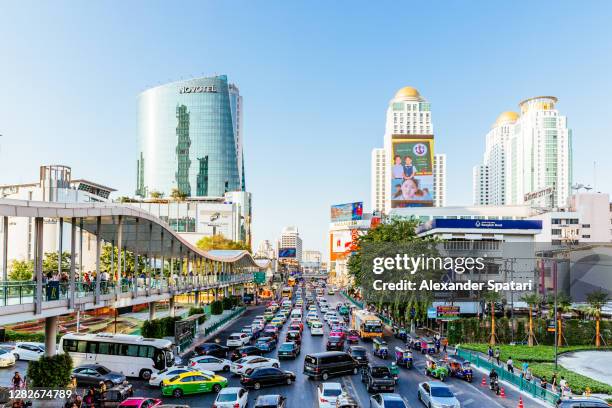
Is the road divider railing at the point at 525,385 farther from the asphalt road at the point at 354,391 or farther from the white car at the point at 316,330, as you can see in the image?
the white car at the point at 316,330

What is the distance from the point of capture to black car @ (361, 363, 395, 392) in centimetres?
3219

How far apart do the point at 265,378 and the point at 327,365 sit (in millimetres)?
4656

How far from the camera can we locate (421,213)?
14550 centimetres

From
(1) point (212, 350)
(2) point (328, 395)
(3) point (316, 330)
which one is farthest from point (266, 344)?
(2) point (328, 395)

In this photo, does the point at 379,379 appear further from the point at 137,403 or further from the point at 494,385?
the point at 137,403

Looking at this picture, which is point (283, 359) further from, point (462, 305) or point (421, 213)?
point (421, 213)

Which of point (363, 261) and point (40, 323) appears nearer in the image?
point (40, 323)

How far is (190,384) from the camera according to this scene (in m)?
31.4

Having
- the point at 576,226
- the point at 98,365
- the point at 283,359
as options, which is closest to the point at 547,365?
the point at 283,359

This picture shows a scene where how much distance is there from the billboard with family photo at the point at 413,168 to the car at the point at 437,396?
5838 inches

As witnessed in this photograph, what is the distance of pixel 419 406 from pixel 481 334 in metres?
34.6

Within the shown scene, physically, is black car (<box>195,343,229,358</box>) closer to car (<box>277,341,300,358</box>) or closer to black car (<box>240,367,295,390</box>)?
car (<box>277,341,300,358</box>)

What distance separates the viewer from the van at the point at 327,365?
35.5m

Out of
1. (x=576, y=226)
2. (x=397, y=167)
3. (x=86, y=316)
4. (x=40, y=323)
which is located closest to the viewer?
(x=40, y=323)
